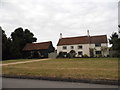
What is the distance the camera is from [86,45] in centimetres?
3991

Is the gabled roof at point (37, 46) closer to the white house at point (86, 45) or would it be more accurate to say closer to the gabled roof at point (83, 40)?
the white house at point (86, 45)

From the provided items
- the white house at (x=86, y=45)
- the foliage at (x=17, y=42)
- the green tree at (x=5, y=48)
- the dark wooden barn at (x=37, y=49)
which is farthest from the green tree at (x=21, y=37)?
the white house at (x=86, y=45)

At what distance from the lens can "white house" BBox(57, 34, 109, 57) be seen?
126 feet

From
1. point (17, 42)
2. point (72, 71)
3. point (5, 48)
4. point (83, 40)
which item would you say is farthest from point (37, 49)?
point (72, 71)

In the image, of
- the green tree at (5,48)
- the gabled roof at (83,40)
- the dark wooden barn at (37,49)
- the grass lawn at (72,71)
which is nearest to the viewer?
the grass lawn at (72,71)

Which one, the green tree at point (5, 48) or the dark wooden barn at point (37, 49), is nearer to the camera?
the green tree at point (5, 48)

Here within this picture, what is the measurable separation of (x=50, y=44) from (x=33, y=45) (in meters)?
5.29

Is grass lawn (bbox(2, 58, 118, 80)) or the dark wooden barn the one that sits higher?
the dark wooden barn

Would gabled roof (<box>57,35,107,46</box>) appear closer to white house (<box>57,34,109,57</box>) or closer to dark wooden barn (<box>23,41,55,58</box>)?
white house (<box>57,34,109,57</box>)

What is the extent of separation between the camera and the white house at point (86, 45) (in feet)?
126

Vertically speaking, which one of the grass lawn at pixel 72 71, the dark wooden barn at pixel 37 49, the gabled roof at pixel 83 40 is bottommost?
the grass lawn at pixel 72 71

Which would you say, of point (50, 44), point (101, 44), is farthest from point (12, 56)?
point (101, 44)

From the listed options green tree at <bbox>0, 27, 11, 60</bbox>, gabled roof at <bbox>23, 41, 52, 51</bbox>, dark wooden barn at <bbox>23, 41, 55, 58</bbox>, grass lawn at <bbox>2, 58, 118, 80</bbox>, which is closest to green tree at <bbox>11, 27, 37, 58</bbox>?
dark wooden barn at <bbox>23, 41, 55, 58</bbox>

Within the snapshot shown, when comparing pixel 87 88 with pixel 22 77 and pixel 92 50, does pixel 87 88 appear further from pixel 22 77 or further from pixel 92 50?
pixel 92 50
